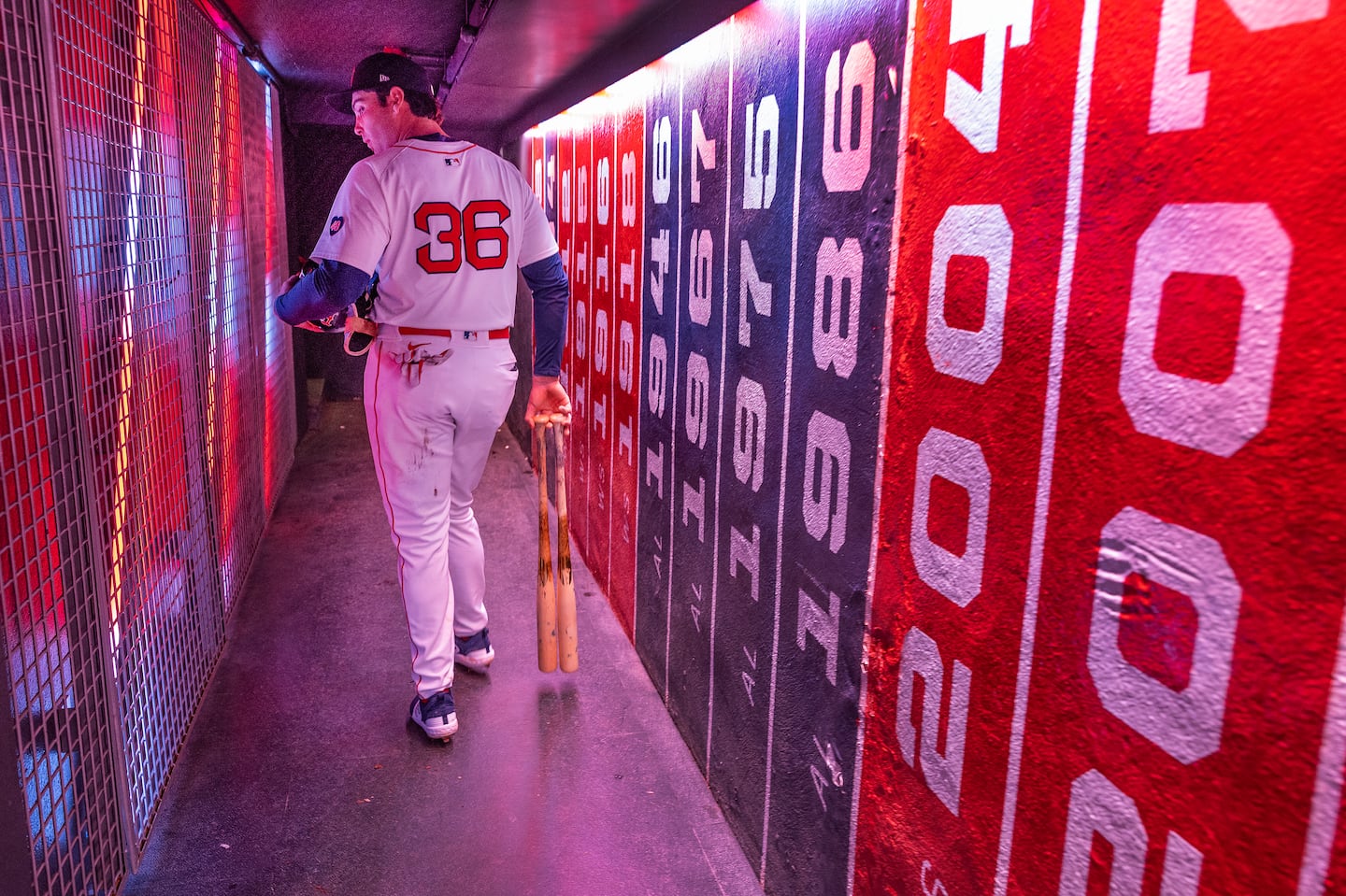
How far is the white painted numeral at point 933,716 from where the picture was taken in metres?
1.23

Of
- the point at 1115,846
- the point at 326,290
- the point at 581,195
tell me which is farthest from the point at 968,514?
the point at 581,195

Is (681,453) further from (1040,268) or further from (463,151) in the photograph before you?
(1040,268)

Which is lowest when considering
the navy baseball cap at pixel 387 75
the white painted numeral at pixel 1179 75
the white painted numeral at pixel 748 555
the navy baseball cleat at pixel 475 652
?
the navy baseball cleat at pixel 475 652

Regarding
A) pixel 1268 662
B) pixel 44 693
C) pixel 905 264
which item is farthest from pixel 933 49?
pixel 44 693

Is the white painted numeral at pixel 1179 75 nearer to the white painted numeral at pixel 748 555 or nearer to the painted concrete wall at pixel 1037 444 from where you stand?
the painted concrete wall at pixel 1037 444

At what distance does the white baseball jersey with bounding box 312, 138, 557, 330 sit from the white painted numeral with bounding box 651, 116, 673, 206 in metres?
0.42

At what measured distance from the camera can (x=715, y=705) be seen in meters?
2.31

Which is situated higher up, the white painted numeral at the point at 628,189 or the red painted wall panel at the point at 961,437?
the white painted numeral at the point at 628,189

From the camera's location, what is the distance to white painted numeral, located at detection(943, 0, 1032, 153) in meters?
1.09

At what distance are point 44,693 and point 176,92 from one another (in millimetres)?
1800

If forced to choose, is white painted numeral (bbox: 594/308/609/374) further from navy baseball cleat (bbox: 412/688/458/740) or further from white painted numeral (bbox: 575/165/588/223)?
navy baseball cleat (bbox: 412/688/458/740)

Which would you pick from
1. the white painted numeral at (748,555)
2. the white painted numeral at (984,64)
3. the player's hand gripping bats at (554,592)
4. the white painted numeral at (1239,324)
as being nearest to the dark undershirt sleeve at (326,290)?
the player's hand gripping bats at (554,592)

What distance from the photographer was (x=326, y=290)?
7.83 ft

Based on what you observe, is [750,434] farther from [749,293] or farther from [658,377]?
[658,377]
